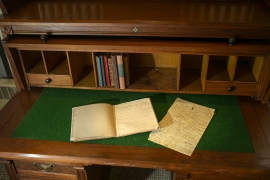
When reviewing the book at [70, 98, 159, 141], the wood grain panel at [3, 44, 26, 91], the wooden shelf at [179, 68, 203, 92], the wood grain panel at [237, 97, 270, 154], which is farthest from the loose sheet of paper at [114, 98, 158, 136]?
the wood grain panel at [3, 44, 26, 91]

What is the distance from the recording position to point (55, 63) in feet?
4.96

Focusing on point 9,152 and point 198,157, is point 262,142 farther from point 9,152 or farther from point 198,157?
point 9,152

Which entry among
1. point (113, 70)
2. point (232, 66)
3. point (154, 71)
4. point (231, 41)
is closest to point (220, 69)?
point (232, 66)

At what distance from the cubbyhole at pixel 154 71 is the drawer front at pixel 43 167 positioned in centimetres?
51

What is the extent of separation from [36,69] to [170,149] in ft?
2.86

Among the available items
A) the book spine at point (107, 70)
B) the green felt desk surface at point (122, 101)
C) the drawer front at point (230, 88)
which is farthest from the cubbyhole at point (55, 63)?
the drawer front at point (230, 88)

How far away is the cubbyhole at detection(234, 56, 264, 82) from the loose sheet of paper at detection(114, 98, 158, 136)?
0.48 m

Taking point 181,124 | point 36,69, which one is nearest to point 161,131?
point 181,124

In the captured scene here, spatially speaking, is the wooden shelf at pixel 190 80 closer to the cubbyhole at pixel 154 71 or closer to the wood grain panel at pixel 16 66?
the cubbyhole at pixel 154 71

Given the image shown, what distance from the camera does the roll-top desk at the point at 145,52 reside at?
1.07 metres

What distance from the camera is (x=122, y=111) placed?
4.25ft

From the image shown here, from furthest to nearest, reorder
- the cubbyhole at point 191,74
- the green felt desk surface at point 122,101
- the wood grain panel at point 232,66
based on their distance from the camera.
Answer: the cubbyhole at point 191,74
the wood grain panel at point 232,66
the green felt desk surface at point 122,101

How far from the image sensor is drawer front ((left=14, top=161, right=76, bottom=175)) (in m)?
1.18

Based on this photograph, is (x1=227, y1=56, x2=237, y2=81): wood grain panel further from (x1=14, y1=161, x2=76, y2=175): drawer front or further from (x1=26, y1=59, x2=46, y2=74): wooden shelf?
(x1=26, y1=59, x2=46, y2=74): wooden shelf
